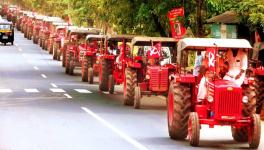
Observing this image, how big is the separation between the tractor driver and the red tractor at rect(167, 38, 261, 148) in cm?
4

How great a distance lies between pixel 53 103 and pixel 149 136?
943cm

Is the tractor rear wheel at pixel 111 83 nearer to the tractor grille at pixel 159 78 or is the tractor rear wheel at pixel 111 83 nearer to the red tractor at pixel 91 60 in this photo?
the red tractor at pixel 91 60

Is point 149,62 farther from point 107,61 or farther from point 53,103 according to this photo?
point 107,61

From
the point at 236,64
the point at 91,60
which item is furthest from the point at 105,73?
the point at 236,64

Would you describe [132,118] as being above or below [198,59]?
below

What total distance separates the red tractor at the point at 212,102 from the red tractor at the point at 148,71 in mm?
7832

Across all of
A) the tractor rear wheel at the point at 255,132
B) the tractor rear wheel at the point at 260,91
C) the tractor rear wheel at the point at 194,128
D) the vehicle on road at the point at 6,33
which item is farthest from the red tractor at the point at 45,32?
the tractor rear wheel at the point at 255,132

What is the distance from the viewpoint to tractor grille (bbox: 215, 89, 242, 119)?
59.0 ft

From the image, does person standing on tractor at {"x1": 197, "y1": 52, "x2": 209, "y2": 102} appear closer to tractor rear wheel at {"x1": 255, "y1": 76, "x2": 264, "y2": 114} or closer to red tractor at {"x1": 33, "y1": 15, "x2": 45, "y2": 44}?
tractor rear wheel at {"x1": 255, "y1": 76, "x2": 264, "y2": 114}

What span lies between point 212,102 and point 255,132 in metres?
1.05

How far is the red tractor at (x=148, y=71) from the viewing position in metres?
28.2

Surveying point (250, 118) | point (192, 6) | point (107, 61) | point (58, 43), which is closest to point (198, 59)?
point (250, 118)

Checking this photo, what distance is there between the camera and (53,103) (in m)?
29.4

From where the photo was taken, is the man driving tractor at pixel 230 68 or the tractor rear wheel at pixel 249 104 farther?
the man driving tractor at pixel 230 68
